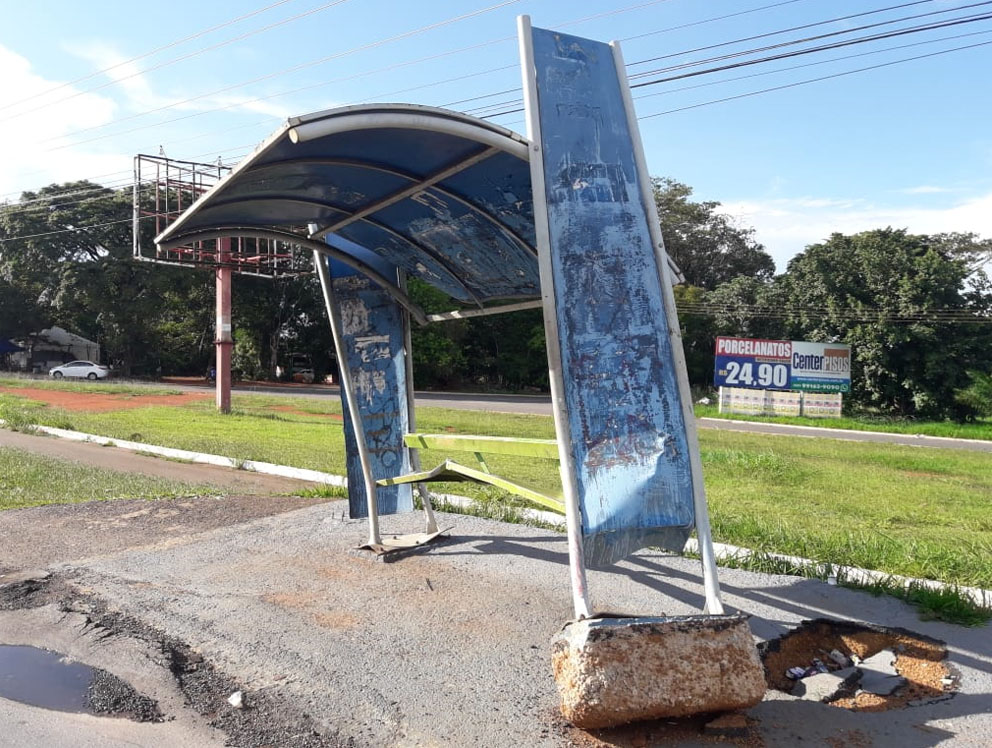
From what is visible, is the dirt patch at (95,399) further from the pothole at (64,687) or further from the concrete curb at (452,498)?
the pothole at (64,687)

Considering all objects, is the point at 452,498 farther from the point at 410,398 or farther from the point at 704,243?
the point at 704,243

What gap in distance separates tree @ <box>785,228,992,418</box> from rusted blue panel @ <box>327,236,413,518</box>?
28.2m

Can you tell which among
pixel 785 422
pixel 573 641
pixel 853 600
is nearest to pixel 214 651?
pixel 573 641

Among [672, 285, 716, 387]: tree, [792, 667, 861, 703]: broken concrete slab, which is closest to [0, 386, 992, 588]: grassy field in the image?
[792, 667, 861, 703]: broken concrete slab

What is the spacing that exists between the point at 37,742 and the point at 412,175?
3.28 meters

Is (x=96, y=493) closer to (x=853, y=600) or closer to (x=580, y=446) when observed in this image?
(x=580, y=446)

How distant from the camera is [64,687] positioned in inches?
149

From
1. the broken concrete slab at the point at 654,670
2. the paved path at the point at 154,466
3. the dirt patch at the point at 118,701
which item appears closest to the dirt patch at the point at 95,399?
the paved path at the point at 154,466

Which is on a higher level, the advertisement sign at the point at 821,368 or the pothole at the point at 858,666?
the advertisement sign at the point at 821,368

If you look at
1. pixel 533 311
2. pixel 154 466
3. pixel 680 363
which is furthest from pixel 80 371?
pixel 680 363

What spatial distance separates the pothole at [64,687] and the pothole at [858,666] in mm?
2870

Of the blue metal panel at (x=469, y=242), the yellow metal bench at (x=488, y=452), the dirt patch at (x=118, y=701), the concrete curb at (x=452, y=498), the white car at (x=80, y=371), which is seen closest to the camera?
the dirt patch at (x=118, y=701)

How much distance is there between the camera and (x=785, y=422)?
27.2 metres

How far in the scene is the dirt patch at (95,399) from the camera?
2309 cm
